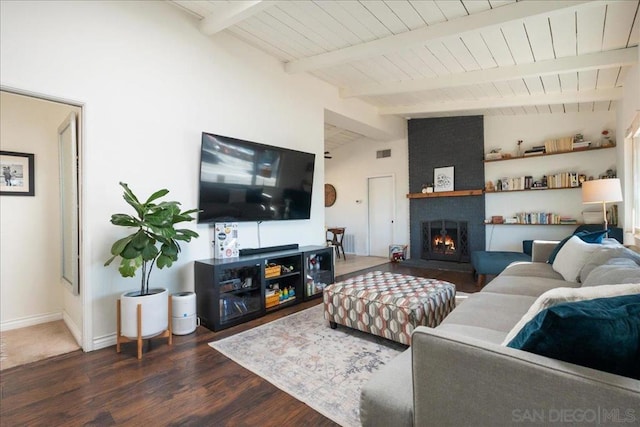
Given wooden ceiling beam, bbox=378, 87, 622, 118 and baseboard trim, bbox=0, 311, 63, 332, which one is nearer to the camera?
baseboard trim, bbox=0, 311, 63, 332

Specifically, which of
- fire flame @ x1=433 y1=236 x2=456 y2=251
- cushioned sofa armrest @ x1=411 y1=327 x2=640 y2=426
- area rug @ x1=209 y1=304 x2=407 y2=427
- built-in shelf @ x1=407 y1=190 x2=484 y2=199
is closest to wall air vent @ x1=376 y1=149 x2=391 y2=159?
built-in shelf @ x1=407 y1=190 x2=484 y2=199

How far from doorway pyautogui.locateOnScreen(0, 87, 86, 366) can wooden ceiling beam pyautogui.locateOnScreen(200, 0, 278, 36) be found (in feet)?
4.97

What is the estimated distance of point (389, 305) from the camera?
233 cm

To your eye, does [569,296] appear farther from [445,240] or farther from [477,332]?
[445,240]

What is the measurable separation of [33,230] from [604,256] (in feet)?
16.0

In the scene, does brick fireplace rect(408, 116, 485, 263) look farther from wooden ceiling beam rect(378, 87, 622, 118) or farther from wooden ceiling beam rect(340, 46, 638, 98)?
wooden ceiling beam rect(340, 46, 638, 98)

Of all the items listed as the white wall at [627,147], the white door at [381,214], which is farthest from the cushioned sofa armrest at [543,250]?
the white door at [381,214]

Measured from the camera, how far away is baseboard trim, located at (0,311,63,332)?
285cm

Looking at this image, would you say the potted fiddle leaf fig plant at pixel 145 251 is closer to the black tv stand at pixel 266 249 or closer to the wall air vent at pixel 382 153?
the black tv stand at pixel 266 249

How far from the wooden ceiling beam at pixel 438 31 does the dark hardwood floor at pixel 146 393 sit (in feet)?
10.5

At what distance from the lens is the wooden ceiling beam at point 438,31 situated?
2.46 m

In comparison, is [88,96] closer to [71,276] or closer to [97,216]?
[97,216]

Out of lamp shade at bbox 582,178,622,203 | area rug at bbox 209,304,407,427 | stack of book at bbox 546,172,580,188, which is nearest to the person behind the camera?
area rug at bbox 209,304,407,427

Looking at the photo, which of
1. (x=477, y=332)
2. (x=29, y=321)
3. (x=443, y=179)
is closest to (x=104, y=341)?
(x=29, y=321)
